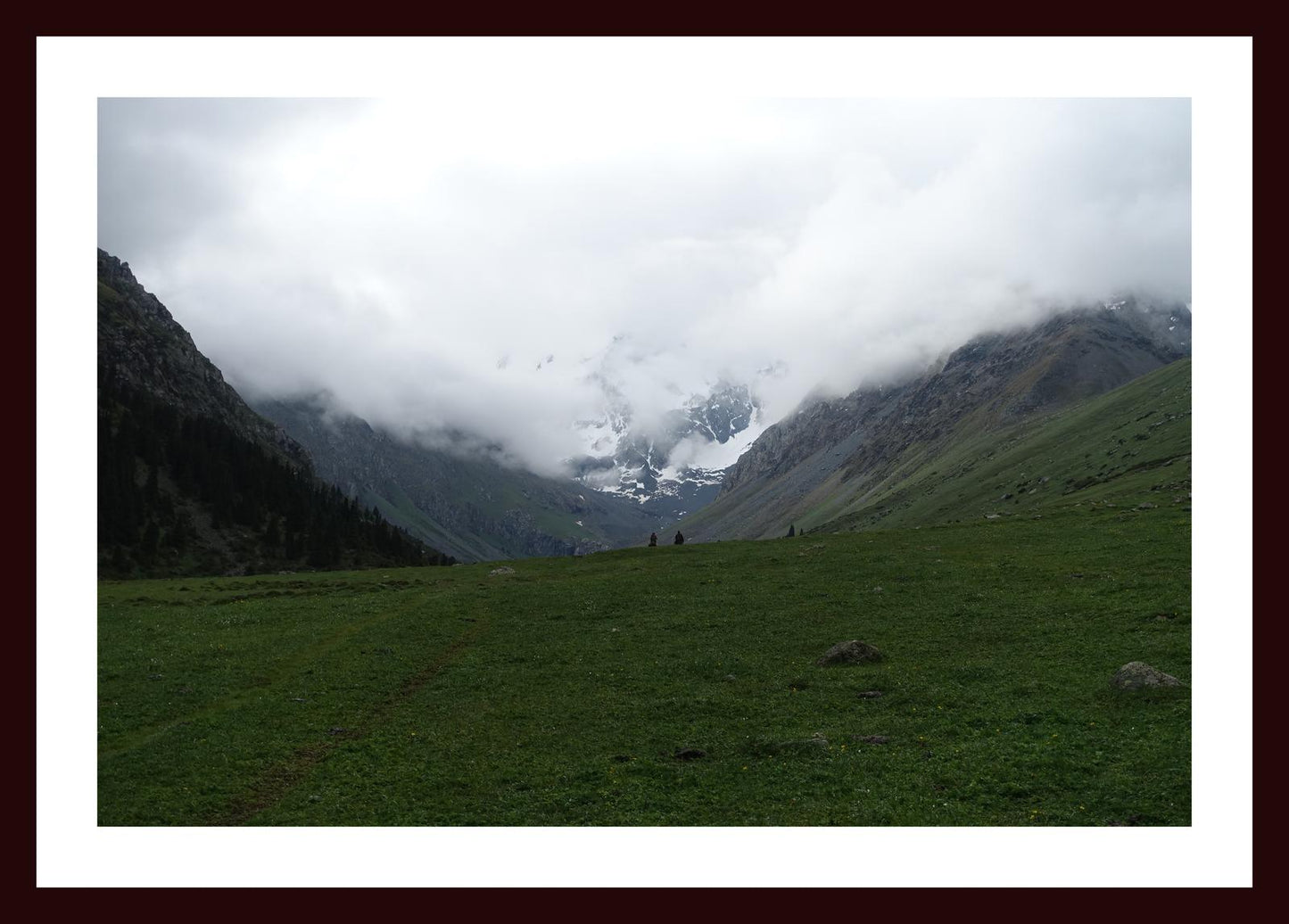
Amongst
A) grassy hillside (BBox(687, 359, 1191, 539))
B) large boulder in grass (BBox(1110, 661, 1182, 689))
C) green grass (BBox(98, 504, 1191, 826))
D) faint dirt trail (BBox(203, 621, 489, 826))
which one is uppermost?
grassy hillside (BBox(687, 359, 1191, 539))

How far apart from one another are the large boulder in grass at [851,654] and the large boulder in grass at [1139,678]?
10.2 m

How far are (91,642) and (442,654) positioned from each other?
76.1 feet

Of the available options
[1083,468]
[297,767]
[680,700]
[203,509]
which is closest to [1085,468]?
[1083,468]

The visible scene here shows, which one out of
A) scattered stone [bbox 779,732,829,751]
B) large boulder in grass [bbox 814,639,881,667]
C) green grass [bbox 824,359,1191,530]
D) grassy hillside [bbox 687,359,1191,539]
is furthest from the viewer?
grassy hillside [bbox 687,359,1191,539]

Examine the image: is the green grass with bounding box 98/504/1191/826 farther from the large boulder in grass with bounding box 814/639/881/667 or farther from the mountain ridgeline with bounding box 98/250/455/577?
the mountain ridgeline with bounding box 98/250/455/577

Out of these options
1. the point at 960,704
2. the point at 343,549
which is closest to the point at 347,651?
the point at 960,704

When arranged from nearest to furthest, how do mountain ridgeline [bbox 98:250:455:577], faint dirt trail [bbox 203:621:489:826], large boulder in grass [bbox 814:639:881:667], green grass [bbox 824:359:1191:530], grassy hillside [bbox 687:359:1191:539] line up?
faint dirt trail [bbox 203:621:489:826]
large boulder in grass [bbox 814:639:881:667]
green grass [bbox 824:359:1191:530]
grassy hillside [bbox 687:359:1191:539]
mountain ridgeline [bbox 98:250:455:577]

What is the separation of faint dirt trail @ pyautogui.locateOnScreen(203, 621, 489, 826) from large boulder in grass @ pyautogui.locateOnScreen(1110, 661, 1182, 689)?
29.2m

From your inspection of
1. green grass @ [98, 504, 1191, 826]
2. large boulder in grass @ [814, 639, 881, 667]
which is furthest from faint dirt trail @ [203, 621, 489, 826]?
large boulder in grass @ [814, 639, 881, 667]

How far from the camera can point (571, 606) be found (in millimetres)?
54938

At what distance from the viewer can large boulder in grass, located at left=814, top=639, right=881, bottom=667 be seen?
37312 millimetres

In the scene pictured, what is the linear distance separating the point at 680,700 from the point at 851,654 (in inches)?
370

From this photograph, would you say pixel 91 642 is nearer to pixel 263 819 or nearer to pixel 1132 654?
pixel 263 819

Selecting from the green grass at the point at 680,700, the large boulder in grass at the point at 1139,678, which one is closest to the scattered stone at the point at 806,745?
the green grass at the point at 680,700
